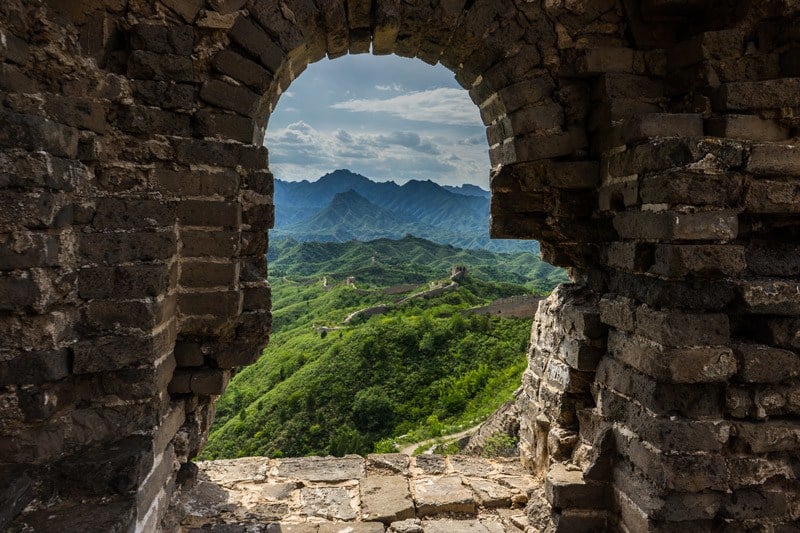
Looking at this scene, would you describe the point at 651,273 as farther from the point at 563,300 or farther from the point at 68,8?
the point at 68,8

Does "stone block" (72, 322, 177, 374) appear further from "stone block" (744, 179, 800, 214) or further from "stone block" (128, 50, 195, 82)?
"stone block" (744, 179, 800, 214)

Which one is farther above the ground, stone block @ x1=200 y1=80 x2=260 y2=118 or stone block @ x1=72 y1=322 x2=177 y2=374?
stone block @ x1=200 y1=80 x2=260 y2=118

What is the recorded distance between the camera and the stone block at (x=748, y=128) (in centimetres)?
310

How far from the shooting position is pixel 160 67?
2982mm

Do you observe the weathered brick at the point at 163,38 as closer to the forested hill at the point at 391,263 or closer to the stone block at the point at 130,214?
the stone block at the point at 130,214

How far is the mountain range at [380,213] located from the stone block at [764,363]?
100435 millimetres

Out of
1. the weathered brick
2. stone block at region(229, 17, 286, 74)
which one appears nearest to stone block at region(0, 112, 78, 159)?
the weathered brick

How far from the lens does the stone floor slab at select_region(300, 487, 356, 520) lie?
378 cm

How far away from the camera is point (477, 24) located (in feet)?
11.3

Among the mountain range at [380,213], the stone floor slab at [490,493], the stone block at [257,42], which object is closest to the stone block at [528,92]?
the stone block at [257,42]

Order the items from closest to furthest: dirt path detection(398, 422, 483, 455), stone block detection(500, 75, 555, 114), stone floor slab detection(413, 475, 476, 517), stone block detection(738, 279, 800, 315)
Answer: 1. stone block detection(738, 279, 800, 315)
2. stone block detection(500, 75, 555, 114)
3. stone floor slab detection(413, 475, 476, 517)
4. dirt path detection(398, 422, 483, 455)

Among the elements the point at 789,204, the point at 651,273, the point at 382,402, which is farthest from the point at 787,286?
the point at 382,402

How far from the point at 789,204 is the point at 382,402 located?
34.9 ft

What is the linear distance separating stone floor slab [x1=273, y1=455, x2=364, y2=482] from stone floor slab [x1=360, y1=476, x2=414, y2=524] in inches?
8.5
